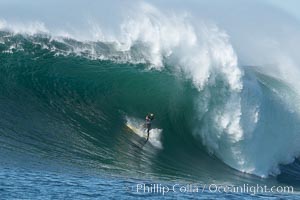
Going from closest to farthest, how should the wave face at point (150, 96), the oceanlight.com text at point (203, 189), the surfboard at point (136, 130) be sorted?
the oceanlight.com text at point (203, 189) < the wave face at point (150, 96) < the surfboard at point (136, 130)

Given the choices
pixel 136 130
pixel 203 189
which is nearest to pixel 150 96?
pixel 136 130

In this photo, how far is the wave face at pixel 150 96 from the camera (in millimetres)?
18094

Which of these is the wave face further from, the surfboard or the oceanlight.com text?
the oceanlight.com text

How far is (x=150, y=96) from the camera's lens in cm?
2109

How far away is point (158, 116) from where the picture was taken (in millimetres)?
20312

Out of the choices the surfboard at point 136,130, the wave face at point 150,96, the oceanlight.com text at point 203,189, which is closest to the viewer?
the oceanlight.com text at point 203,189

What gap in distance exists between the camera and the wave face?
18.1m

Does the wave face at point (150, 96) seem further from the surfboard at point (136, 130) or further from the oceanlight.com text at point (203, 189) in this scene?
the oceanlight.com text at point (203, 189)

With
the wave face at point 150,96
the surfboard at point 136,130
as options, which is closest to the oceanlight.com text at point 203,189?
the wave face at point 150,96

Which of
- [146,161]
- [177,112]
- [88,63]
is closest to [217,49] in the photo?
[177,112]

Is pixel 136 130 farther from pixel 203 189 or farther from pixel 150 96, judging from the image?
pixel 203 189

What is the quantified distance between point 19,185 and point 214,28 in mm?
11553

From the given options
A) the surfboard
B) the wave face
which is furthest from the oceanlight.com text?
the surfboard

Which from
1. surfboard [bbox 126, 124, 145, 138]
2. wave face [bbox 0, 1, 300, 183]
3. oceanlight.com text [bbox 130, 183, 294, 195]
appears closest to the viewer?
oceanlight.com text [bbox 130, 183, 294, 195]
